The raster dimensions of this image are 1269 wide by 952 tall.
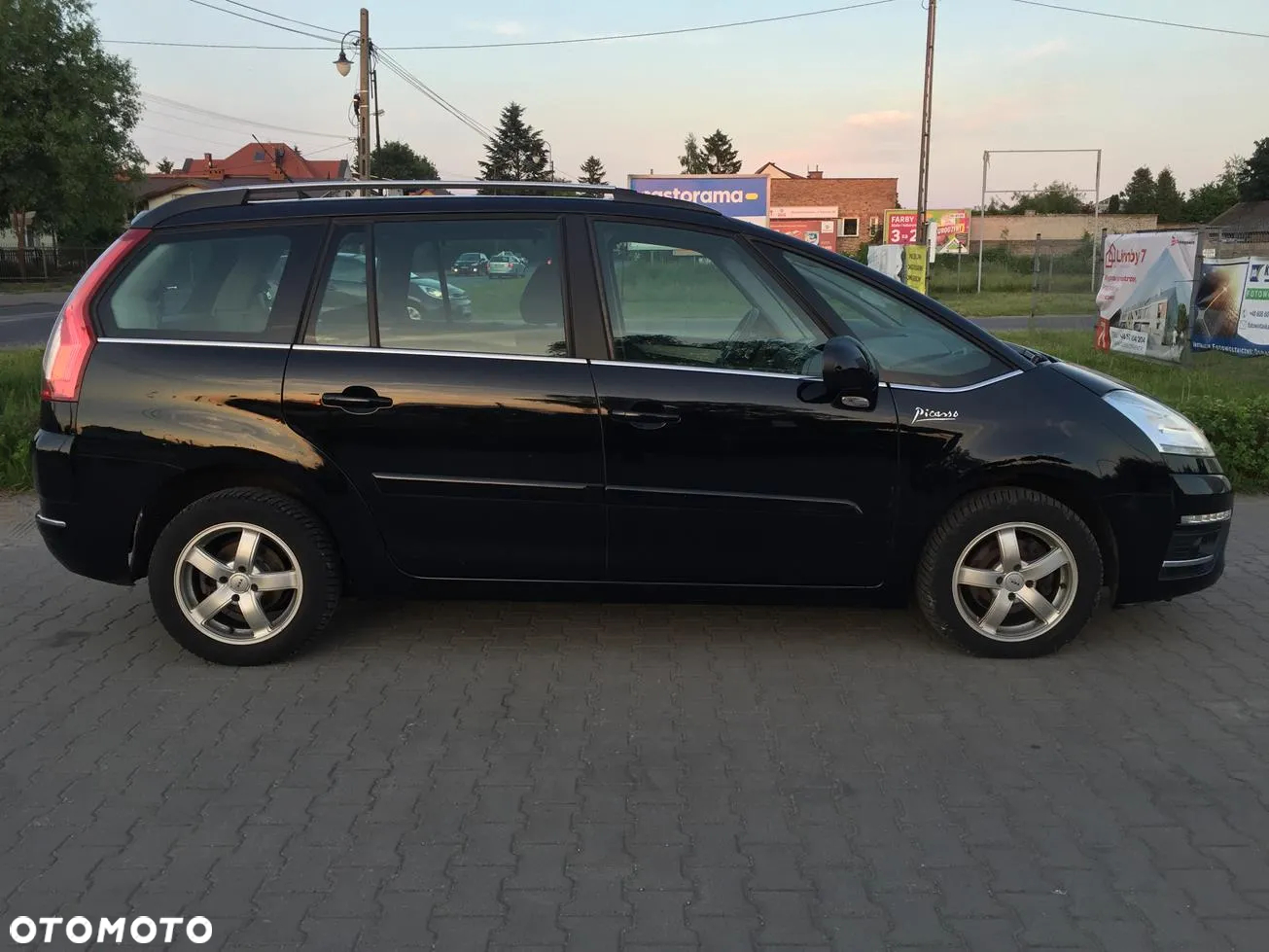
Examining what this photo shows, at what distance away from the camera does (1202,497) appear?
4.28 m

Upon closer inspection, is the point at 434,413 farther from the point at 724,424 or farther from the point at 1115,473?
the point at 1115,473

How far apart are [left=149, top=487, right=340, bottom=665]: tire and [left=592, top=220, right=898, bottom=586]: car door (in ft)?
3.99

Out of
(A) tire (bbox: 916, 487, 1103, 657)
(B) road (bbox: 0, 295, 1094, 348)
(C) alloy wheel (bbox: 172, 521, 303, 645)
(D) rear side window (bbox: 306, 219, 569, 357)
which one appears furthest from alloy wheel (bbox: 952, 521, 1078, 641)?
(B) road (bbox: 0, 295, 1094, 348)

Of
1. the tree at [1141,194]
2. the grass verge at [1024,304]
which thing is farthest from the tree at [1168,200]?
the grass verge at [1024,304]

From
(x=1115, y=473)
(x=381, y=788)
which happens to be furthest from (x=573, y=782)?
(x=1115, y=473)

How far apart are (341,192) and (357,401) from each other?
99 centimetres

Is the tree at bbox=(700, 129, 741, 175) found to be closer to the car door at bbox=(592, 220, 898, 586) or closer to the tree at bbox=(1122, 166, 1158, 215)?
the tree at bbox=(1122, 166, 1158, 215)

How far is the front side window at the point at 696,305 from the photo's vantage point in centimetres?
414

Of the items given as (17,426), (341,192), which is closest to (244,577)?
(341,192)

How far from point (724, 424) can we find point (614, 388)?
445mm

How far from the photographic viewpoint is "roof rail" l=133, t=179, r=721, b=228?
14.3 feet

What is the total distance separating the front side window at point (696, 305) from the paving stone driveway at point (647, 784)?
1280mm

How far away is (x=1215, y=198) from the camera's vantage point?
84.7 m

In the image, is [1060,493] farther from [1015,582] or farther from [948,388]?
[948,388]
